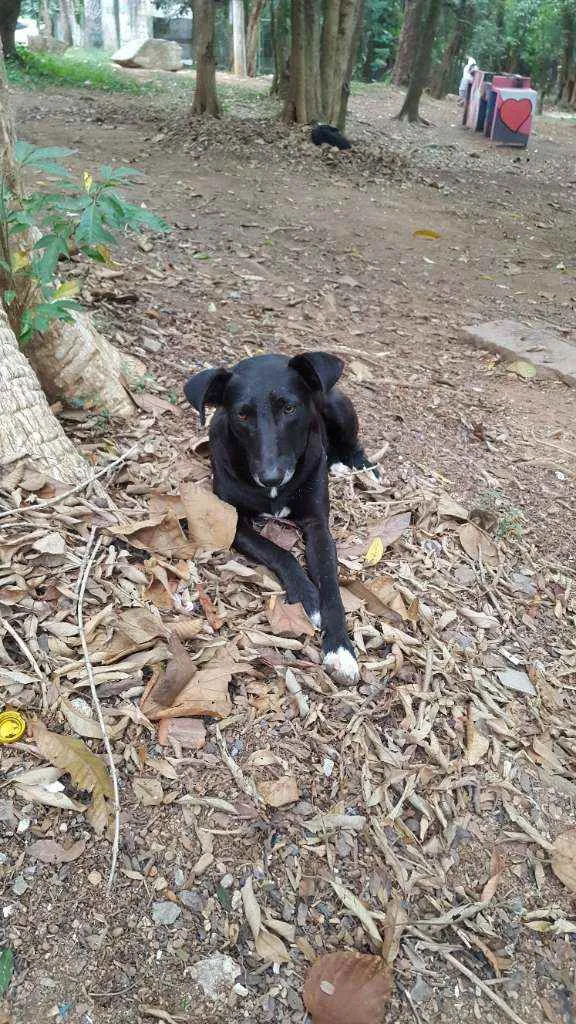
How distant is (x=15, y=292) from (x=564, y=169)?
49.1ft

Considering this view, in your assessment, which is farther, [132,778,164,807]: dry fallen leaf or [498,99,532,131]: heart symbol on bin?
[498,99,532,131]: heart symbol on bin

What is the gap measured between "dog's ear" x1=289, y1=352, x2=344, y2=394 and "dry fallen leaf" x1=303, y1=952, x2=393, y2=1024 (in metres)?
2.29

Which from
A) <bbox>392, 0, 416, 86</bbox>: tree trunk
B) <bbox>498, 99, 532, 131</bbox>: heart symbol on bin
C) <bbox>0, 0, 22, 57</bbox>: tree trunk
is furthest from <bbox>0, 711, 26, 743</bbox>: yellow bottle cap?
<bbox>392, 0, 416, 86</bbox>: tree trunk

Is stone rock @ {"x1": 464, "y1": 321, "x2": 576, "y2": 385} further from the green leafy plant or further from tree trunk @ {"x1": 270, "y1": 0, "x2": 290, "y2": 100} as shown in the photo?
tree trunk @ {"x1": 270, "y1": 0, "x2": 290, "y2": 100}

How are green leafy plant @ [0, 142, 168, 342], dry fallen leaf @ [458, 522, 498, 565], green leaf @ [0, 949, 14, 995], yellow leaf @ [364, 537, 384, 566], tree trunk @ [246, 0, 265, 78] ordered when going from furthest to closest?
tree trunk @ [246, 0, 265, 78]
dry fallen leaf @ [458, 522, 498, 565]
yellow leaf @ [364, 537, 384, 566]
green leafy plant @ [0, 142, 168, 342]
green leaf @ [0, 949, 14, 995]

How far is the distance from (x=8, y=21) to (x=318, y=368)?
19917 mm

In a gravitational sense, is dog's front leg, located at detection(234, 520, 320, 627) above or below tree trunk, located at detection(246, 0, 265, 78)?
below

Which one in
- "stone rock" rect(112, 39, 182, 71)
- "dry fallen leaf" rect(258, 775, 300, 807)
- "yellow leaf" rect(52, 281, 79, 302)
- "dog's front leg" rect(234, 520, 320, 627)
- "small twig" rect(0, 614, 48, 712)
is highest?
"stone rock" rect(112, 39, 182, 71)

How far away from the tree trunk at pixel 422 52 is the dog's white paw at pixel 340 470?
1526cm

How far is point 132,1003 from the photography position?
2.08 meters

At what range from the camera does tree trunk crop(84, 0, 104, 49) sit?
115 ft

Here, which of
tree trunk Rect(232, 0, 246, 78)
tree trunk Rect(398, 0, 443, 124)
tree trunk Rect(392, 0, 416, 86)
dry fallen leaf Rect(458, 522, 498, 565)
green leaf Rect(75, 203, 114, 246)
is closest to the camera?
green leaf Rect(75, 203, 114, 246)

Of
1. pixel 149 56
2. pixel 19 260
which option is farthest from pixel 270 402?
pixel 149 56

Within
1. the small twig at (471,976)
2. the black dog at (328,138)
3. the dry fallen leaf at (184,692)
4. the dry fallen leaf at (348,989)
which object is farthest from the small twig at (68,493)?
the black dog at (328,138)
